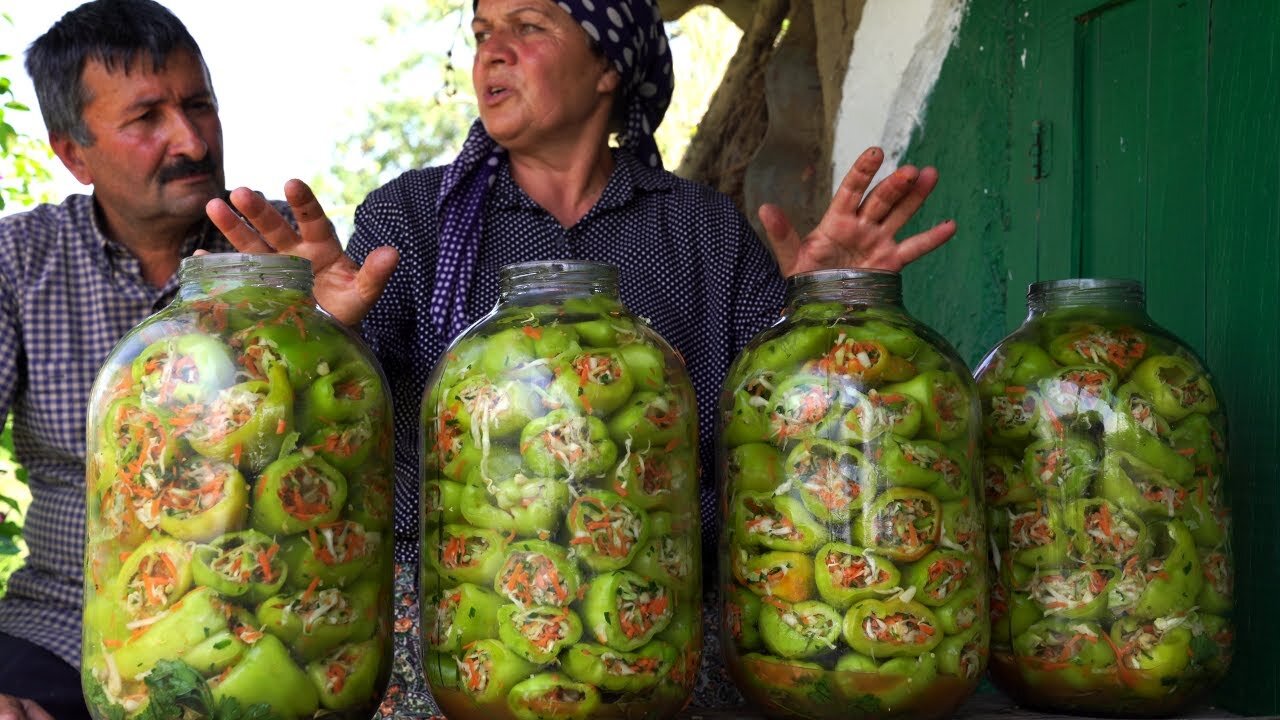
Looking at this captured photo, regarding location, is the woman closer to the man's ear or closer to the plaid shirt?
the plaid shirt

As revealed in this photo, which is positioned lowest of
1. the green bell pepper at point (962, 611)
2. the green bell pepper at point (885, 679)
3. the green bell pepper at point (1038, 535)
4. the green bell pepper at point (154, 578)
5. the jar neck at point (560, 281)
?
the green bell pepper at point (885, 679)

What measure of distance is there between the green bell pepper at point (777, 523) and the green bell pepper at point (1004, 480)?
0.28m

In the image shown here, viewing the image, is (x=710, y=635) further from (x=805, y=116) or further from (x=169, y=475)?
(x=805, y=116)

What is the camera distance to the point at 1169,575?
1505 mm

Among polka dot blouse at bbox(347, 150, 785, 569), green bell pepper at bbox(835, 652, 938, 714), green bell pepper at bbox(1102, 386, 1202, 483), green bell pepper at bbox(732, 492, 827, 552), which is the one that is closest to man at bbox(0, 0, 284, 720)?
polka dot blouse at bbox(347, 150, 785, 569)

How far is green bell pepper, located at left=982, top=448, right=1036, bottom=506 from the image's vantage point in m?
1.56

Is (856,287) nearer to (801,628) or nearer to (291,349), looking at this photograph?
(801,628)

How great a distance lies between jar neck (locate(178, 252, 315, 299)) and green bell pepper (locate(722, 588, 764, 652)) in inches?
25.7

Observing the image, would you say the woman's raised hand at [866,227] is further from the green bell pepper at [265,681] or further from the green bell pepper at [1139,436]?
the green bell pepper at [265,681]

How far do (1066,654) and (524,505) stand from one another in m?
0.72

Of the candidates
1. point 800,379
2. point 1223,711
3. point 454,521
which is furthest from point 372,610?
point 1223,711

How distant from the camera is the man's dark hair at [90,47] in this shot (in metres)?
2.64

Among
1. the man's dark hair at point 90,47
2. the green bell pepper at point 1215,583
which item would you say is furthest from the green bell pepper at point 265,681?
the man's dark hair at point 90,47

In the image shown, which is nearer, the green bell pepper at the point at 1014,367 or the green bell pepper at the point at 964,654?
the green bell pepper at the point at 964,654
